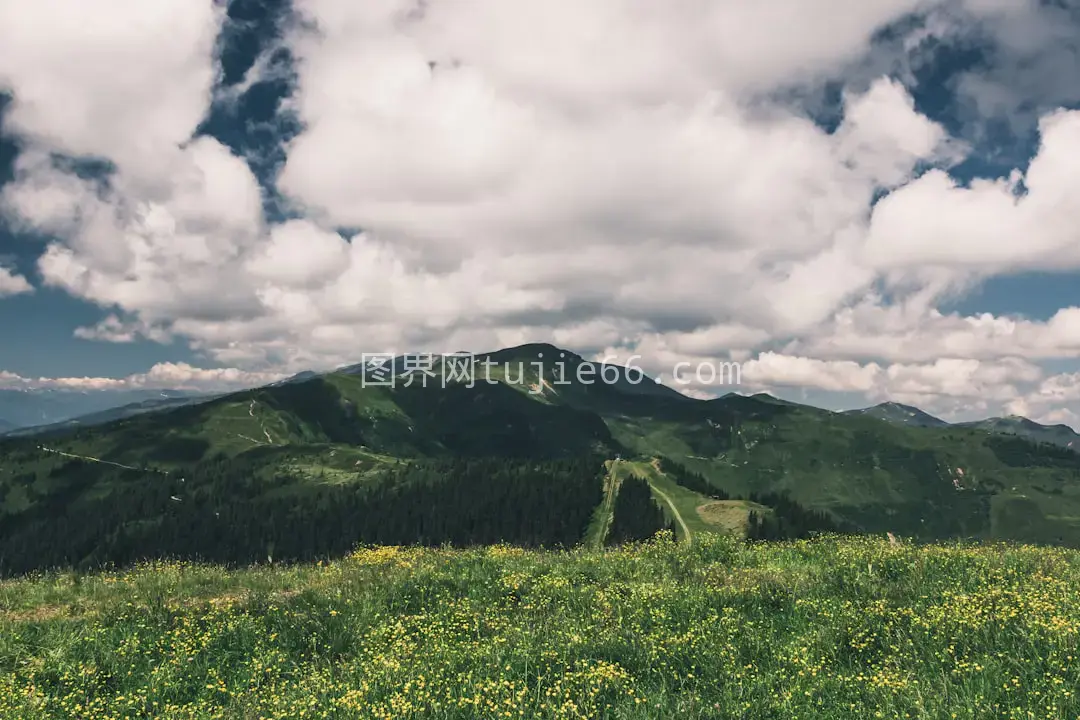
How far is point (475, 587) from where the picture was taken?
16000mm

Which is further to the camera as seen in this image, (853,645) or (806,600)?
(806,600)

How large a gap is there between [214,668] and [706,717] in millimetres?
8996

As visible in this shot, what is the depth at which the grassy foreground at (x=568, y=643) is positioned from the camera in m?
9.24

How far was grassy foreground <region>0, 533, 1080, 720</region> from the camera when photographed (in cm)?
924

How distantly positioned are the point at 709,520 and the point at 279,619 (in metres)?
181

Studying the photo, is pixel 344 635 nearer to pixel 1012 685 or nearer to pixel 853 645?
pixel 853 645

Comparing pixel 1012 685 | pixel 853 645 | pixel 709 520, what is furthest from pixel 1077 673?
pixel 709 520

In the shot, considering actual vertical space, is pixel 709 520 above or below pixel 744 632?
below

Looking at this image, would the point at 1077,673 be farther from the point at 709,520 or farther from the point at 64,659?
the point at 709,520

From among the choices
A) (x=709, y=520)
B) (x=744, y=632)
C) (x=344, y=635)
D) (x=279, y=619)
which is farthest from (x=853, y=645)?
(x=709, y=520)

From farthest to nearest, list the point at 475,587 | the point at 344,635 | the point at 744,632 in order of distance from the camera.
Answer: the point at 475,587 → the point at 344,635 → the point at 744,632

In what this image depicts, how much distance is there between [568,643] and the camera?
11516mm

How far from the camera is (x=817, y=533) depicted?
84.1ft

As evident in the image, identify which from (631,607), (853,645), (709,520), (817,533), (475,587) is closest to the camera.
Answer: (853,645)
